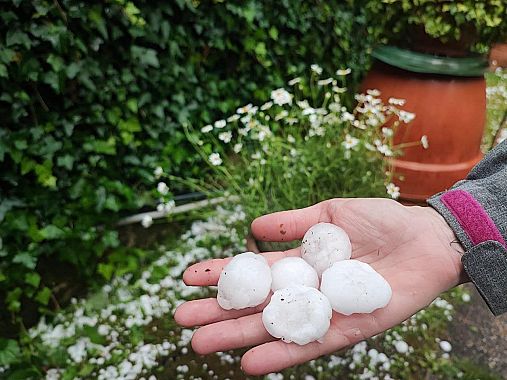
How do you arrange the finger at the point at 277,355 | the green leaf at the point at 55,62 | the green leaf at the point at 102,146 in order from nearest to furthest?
the finger at the point at 277,355 < the green leaf at the point at 55,62 < the green leaf at the point at 102,146

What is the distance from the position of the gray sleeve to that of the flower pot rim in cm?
124

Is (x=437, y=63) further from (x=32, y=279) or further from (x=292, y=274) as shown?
(x=32, y=279)

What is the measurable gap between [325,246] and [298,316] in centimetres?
27

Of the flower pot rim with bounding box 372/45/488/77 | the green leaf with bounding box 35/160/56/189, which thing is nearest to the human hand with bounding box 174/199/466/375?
the green leaf with bounding box 35/160/56/189

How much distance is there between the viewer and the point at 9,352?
1.83 m

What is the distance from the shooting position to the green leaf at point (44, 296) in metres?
2.05

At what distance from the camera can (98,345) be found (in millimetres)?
1988

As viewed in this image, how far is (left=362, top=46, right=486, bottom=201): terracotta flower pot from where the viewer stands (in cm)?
266

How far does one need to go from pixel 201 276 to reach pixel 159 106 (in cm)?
118

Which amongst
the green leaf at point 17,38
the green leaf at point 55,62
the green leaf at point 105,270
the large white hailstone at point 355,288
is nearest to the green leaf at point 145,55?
the green leaf at point 55,62

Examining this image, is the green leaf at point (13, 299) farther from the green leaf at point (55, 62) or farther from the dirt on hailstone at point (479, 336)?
the dirt on hailstone at point (479, 336)

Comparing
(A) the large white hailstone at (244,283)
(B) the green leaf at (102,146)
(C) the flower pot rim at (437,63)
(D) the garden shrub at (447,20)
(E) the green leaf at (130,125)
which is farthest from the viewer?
(C) the flower pot rim at (437,63)

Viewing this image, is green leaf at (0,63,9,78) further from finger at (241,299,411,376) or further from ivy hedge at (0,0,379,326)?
finger at (241,299,411,376)

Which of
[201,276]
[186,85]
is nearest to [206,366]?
[201,276]
